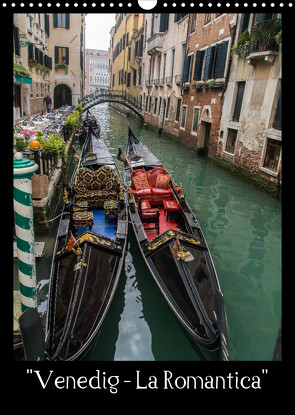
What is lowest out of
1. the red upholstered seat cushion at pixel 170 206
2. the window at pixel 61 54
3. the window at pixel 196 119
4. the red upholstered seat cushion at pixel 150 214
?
the red upholstered seat cushion at pixel 170 206

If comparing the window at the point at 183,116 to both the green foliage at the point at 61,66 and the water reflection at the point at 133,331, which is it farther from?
the water reflection at the point at 133,331

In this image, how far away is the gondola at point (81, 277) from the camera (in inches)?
83.3

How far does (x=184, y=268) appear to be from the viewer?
111 inches

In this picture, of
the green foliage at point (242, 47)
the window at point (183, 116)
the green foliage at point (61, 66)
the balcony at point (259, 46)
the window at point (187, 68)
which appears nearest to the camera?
the balcony at point (259, 46)

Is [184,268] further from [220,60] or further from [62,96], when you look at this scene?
[62,96]

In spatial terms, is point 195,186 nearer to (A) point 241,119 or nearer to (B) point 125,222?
(A) point 241,119

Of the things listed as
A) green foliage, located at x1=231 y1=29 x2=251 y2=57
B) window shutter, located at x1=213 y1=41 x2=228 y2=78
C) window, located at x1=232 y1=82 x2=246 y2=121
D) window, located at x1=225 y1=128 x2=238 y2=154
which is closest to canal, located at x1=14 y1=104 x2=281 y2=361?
window, located at x1=225 y1=128 x2=238 y2=154

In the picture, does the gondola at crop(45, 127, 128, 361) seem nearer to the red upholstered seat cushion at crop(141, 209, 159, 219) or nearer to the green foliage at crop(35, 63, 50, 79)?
the red upholstered seat cushion at crop(141, 209, 159, 219)

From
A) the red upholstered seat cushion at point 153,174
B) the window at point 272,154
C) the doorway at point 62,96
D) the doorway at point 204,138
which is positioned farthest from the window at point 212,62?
the doorway at point 62,96

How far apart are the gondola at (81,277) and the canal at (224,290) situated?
0.41 m
